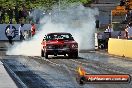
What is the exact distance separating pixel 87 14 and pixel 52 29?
6.18 meters

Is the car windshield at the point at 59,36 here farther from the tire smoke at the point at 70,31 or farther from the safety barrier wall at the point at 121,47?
the tire smoke at the point at 70,31

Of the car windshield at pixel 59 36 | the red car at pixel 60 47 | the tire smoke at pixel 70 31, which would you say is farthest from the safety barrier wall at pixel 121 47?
the tire smoke at pixel 70 31

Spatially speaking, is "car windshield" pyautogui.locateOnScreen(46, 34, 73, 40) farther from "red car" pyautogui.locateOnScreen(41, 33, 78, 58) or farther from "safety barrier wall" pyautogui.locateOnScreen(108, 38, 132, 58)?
"safety barrier wall" pyautogui.locateOnScreen(108, 38, 132, 58)

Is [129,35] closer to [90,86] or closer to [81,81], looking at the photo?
[90,86]

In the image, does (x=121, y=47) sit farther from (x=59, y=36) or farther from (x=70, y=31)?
(x=70, y=31)

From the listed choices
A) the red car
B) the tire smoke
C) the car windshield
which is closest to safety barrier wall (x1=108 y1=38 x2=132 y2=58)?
the red car

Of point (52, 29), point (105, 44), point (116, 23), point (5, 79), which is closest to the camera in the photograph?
point (5, 79)

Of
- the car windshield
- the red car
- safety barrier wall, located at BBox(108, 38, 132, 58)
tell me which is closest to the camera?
the red car

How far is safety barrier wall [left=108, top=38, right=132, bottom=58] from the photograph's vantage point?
2906 centimetres

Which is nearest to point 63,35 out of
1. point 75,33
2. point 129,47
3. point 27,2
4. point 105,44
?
point 129,47

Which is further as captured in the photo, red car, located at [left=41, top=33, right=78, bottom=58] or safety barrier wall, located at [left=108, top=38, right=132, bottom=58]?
safety barrier wall, located at [left=108, top=38, right=132, bottom=58]

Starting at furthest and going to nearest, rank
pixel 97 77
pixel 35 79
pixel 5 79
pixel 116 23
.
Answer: pixel 116 23
pixel 35 79
pixel 5 79
pixel 97 77

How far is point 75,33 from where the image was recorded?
137ft

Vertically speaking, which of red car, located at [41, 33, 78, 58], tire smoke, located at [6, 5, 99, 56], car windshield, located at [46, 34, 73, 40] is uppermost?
car windshield, located at [46, 34, 73, 40]
